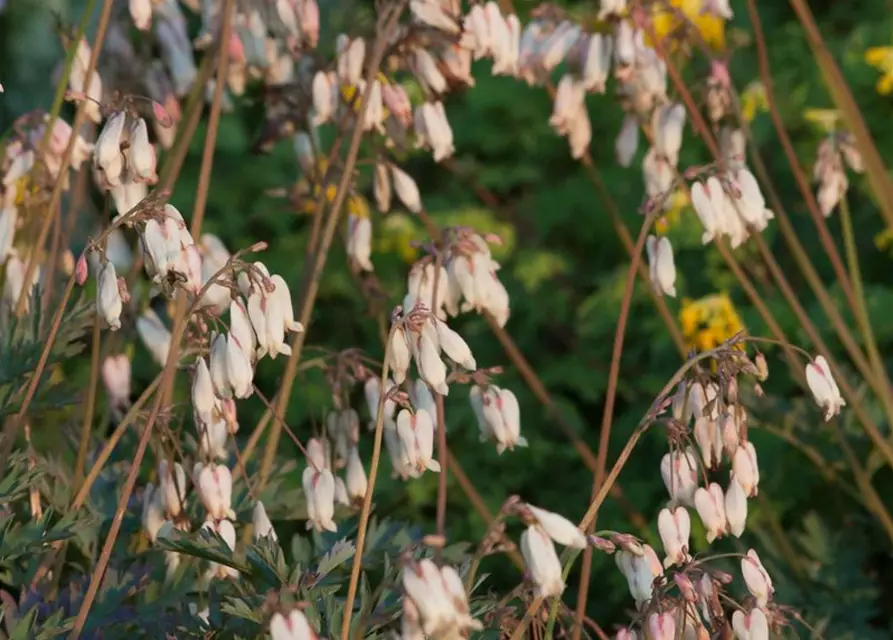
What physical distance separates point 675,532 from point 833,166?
3.96 ft

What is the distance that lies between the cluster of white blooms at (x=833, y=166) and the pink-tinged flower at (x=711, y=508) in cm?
108

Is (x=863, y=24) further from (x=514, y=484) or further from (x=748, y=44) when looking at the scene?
(x=514, y=484)

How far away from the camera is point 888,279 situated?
12.3 ft

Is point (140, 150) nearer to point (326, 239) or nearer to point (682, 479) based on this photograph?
point (326, 239)

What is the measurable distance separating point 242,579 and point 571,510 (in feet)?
5.51

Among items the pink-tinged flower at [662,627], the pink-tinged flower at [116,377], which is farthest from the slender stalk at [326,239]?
the pink-tinged flower at [662,627]

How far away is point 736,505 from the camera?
1690 millimetres

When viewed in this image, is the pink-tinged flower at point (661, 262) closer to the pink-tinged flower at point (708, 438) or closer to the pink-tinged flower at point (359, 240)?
the pink-tinged flower at point (708, 438)

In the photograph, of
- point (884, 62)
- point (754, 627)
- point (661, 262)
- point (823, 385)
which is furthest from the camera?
point (884, 62)

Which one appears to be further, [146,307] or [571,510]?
[571,510]

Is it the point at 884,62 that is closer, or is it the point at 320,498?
the point at 320,498

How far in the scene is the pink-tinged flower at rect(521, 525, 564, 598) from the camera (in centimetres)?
140

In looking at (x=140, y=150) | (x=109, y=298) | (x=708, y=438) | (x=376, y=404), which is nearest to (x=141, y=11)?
(x=140, y=150)

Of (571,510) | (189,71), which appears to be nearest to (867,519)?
(571,510)
